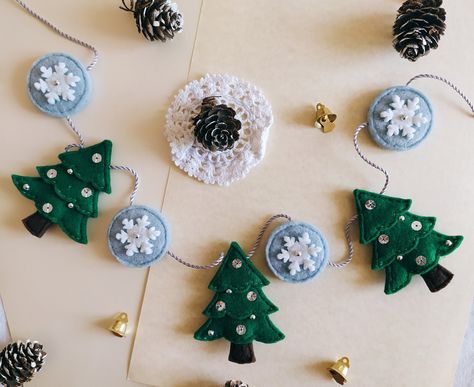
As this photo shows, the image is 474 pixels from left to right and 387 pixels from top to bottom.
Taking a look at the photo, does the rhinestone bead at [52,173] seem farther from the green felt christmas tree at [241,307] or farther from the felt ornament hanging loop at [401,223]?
the felt ornament hanging loop at [401,223]

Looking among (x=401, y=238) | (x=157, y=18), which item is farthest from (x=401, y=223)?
(x=157, y=18)

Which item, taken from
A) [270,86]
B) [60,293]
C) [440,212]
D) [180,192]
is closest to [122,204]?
[180,192]

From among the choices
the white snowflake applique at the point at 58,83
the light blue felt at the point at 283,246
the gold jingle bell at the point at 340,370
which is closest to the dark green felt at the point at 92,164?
the white snowflake applique at the point at 58,83

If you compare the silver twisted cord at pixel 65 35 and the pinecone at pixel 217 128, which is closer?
the pinecone at pixel 217 128

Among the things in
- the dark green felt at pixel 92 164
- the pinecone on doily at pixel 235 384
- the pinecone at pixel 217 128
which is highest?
the pinecone at pixel 217 128

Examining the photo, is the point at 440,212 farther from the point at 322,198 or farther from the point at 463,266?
the point at 322,198

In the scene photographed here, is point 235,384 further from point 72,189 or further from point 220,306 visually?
point 72,189
